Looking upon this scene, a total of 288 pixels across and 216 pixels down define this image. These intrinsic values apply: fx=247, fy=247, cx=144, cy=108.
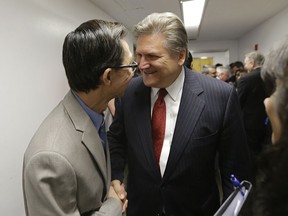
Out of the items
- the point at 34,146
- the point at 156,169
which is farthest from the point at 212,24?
the point at 34,146

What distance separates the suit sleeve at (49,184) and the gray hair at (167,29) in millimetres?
793

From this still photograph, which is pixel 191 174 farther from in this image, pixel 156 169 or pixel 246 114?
pixel 246 114

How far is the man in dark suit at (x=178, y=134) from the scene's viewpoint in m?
1.21

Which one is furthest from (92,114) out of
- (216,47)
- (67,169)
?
(216,47)

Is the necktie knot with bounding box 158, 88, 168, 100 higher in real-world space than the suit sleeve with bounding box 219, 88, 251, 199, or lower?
higher

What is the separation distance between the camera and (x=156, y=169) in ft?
4.04

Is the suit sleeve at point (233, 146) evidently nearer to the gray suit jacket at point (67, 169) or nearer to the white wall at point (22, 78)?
the gray suit jacket at point (67, 169)

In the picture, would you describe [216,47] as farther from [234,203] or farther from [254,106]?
[234,203]

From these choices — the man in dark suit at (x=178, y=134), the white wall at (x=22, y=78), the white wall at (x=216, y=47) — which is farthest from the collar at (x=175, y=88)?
the white wall at (x=216, y=47)

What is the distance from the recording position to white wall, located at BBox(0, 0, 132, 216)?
1.90 meters

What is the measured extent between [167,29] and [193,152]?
2.07 ft

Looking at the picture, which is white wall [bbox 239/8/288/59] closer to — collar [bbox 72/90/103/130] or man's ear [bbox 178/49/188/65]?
man's ear [bbox 178/49/188/65]

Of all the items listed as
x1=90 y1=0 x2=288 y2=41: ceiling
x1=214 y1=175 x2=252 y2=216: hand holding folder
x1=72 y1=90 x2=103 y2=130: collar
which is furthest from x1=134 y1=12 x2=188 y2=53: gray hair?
x1=90 y1=0 x2=288 y2=41: ceiling

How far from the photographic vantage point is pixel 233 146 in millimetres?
1237
